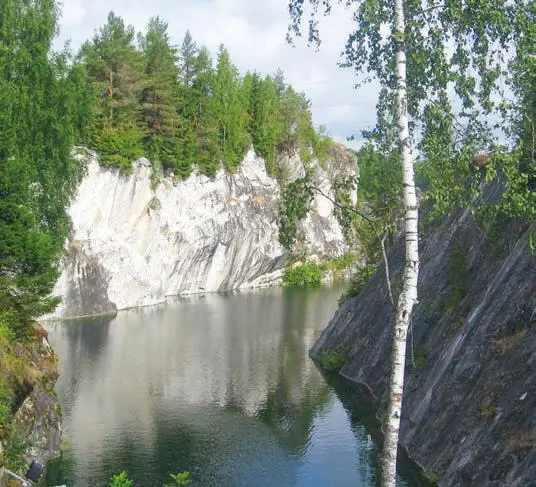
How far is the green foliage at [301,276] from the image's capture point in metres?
78.4

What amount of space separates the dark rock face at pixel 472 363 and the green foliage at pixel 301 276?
46.4 metres

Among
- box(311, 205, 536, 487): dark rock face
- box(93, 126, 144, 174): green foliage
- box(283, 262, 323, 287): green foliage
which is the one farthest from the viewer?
box(283, 262, 323, 287): green foliage

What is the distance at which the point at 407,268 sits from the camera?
980cm

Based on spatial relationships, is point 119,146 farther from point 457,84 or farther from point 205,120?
point 457,84

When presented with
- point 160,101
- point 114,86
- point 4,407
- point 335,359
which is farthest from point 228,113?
point 4,407

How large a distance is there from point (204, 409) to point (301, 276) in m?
51.0

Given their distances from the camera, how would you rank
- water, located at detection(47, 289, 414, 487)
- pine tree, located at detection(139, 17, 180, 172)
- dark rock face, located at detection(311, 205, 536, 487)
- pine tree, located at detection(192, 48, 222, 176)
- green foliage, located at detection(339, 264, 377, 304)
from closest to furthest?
1. dark rock face, located at detection(311, 205, 536, 487)
2. water, located at detection(47, 289, 414, 487)
3. green foliage, located at detection(339, 264, 377, 304)
4. pine tree, located at detection(139, 17, 180, 172)
5. pine tree, located at detection(192, 48, 222, 176)

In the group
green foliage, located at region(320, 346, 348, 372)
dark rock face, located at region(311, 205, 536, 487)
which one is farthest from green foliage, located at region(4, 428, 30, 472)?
green foliage, located at region(320, 346, 348, 372)

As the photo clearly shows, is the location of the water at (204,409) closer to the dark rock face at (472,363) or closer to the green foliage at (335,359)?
the green foliage at (335,359)

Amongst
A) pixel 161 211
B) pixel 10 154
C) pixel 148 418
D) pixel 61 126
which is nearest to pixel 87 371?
pixel 148 418

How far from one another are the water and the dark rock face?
8.83ft

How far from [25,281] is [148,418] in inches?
343

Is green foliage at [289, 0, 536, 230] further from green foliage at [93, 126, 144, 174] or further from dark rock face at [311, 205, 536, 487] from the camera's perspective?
green foliage at [93, 126, 144, 174]

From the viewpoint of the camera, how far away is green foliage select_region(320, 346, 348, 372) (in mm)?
34969
